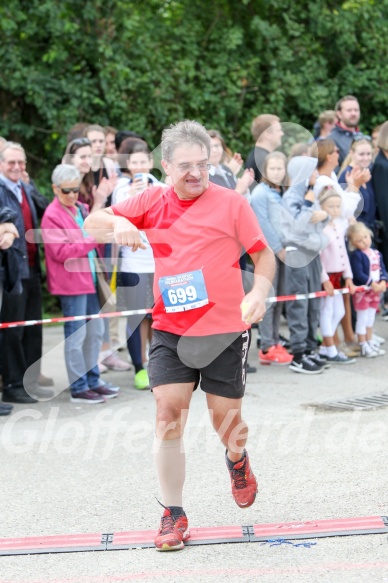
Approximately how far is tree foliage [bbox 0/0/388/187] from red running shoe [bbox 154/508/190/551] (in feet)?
28.2

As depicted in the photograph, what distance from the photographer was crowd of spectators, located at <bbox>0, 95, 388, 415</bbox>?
7.93 metres

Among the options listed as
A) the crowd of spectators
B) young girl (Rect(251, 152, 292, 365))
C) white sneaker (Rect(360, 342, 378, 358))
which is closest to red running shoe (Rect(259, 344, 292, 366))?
the crowd of spectators

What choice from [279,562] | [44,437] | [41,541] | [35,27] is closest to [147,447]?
[44,437]

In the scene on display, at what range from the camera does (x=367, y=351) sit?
9461 mm

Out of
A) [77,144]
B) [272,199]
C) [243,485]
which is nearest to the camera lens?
[243,485]

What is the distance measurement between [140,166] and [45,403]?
2.14 m

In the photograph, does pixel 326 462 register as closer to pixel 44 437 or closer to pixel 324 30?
pixel 44 437

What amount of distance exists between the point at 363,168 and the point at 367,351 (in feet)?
5.96

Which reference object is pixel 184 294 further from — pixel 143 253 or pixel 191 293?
pixel 143 253

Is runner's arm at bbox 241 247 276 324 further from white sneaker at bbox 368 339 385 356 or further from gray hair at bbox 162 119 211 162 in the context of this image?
white sneaker at bbox 368 339 385 356

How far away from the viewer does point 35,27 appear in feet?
41.0

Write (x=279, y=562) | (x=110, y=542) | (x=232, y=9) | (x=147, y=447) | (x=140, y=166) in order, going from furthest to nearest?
(x=232, y=9) < (x=140, y=166) < (x=147, y=447) < (x=110, y=542) < (x=279, y=562)

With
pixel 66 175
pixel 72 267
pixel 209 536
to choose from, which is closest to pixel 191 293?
pixel 209 536

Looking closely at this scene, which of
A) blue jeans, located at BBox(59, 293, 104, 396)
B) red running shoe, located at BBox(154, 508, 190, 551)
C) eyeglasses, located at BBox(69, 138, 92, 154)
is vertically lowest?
blue jeans, located at BBox(59, 293, 104, 396)
